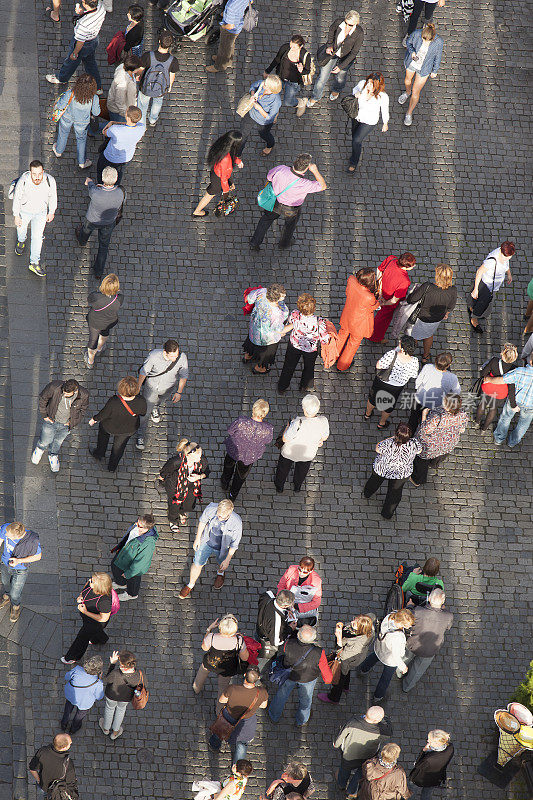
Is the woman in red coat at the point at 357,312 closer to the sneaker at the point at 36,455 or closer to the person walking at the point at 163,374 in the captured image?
the person walking at the point at 163,374

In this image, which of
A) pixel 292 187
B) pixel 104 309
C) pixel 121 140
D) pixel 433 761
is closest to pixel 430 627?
pixel 433 761

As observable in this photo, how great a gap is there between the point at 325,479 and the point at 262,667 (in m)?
2.57

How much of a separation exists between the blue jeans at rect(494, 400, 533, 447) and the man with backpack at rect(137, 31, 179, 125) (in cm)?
576

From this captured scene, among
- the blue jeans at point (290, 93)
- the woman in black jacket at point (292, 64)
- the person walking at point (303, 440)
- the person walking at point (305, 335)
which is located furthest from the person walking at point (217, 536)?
the blue jeans at point (290, 93)

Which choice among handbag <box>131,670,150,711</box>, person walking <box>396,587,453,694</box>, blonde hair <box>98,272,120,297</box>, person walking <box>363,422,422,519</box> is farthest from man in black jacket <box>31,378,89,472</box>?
person walking <box>396,587,453,694</box>

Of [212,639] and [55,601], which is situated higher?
[212,639]

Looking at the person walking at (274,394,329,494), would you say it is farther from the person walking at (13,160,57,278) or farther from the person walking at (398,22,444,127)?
the person walking at (398,22,444,127)

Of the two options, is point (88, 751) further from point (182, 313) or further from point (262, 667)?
point (182, 313)

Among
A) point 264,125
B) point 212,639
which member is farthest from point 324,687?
point 264,125

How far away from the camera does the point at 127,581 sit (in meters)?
11.4

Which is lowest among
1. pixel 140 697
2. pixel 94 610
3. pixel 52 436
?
pixel 140 697

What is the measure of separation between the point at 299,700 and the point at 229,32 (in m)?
8.90

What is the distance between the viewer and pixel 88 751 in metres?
10.8

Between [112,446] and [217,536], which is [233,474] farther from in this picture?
[112,446]
